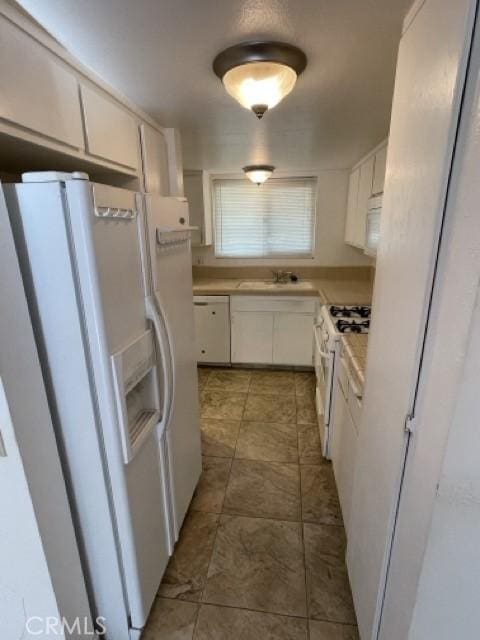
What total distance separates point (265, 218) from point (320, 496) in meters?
2.97

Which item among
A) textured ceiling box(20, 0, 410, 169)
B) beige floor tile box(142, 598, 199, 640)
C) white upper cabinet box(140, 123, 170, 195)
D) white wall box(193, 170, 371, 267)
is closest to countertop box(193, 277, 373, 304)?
white wall box(193, 170, 371, 267)

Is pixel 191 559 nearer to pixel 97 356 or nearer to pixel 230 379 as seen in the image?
pixel 97 356

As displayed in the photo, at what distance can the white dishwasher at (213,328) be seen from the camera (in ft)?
11.2

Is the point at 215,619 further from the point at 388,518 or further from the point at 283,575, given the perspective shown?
the point at 388,518

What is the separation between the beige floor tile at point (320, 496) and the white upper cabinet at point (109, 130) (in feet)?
6.82

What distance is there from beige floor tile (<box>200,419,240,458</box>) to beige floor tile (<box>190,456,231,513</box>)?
7 cm

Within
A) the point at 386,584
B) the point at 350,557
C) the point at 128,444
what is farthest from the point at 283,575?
the point at 128,444

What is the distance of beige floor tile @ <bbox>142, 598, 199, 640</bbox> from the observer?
1290 mm

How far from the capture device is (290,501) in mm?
1915

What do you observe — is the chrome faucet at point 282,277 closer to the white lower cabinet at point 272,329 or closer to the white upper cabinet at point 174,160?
the white lower cabinet at point 272,329

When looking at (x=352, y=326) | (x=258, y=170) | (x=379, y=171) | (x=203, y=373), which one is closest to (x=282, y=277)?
(x=258, y=170)

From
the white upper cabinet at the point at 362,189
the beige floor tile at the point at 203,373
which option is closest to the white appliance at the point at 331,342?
the white upper cabinet at the point at 362,189

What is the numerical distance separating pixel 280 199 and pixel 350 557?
3.41 m

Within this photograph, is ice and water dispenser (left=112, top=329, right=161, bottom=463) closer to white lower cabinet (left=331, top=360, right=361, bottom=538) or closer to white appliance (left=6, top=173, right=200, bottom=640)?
white appliance (left=6, top=173, right=200, bottom=640)
